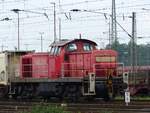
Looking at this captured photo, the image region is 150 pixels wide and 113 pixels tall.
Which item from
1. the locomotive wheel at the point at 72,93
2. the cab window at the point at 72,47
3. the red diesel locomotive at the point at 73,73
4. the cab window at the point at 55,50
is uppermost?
the cab window at the point at 72,47

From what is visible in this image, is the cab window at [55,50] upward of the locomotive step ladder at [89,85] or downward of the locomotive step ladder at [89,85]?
upward

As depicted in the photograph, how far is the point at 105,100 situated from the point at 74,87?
73.3 inches

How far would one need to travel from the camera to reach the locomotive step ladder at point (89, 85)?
2308 cm

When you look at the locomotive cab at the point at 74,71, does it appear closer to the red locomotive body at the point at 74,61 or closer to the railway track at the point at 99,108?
the red locomotive body at the point at 74,61

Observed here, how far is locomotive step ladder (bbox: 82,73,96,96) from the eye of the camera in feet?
75.7

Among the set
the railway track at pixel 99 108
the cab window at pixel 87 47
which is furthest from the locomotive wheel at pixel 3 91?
the railway track at pixel 99 108

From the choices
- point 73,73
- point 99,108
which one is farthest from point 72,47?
point 99,108

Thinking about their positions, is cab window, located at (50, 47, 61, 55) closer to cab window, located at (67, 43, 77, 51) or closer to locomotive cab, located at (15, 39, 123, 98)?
locomotive cab, located at (15, 39, 123, 98)

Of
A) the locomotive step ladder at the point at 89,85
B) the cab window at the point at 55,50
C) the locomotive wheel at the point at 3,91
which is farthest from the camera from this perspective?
the locomotive wheel at the point at 3,91

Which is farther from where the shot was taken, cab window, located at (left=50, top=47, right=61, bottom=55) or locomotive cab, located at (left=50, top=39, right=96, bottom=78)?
cab window, located at (left=50, top=47, right=61, bottom=55)

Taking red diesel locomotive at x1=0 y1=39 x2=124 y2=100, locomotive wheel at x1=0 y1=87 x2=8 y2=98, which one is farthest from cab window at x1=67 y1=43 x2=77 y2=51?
locomotive wheel at x1=0 y1=87 x2=8 y2=98

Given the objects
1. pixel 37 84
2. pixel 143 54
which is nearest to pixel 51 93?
pixel 37 84

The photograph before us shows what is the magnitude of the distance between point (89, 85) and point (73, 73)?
1668 millimetres

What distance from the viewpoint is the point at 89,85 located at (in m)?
23.3
